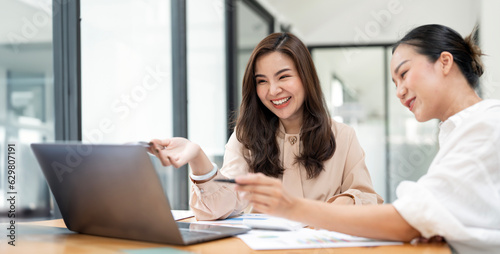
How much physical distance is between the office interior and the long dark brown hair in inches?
16.7

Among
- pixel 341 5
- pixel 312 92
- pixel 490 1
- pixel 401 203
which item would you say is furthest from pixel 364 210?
pixel 341 5

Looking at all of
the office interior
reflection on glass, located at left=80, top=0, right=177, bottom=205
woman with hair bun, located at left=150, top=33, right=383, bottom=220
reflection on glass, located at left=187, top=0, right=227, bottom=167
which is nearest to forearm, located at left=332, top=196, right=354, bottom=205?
woman with hair bun, located at left=150, top=33, right=383, bottom=220

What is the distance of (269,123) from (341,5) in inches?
176

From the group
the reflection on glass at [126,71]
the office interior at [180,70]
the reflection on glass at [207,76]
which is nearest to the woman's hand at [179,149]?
the office interior at [180,70]

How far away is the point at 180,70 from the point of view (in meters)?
3.75

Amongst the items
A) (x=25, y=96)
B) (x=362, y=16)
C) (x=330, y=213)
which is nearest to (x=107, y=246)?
(x=330, y=213)

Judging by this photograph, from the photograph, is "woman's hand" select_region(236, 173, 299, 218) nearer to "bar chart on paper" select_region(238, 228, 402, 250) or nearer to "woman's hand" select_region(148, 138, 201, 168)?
"bar chart on paper" select_region(238, 228, 402, 250)

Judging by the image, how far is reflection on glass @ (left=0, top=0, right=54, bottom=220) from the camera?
6.23ft

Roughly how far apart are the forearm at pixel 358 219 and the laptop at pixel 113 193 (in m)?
0.19

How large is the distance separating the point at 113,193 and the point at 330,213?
1.60 feet

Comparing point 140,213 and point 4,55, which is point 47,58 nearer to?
point 4,55

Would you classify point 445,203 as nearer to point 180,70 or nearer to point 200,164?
point 200,164

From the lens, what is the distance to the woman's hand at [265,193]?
0.99 meters

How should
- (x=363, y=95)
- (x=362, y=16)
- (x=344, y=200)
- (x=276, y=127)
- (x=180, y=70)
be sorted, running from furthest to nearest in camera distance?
(x=362, y=16)
(x=363, y=95)
(x=180, y=70)
(x=276, y=127)
(x=344, y=200)
